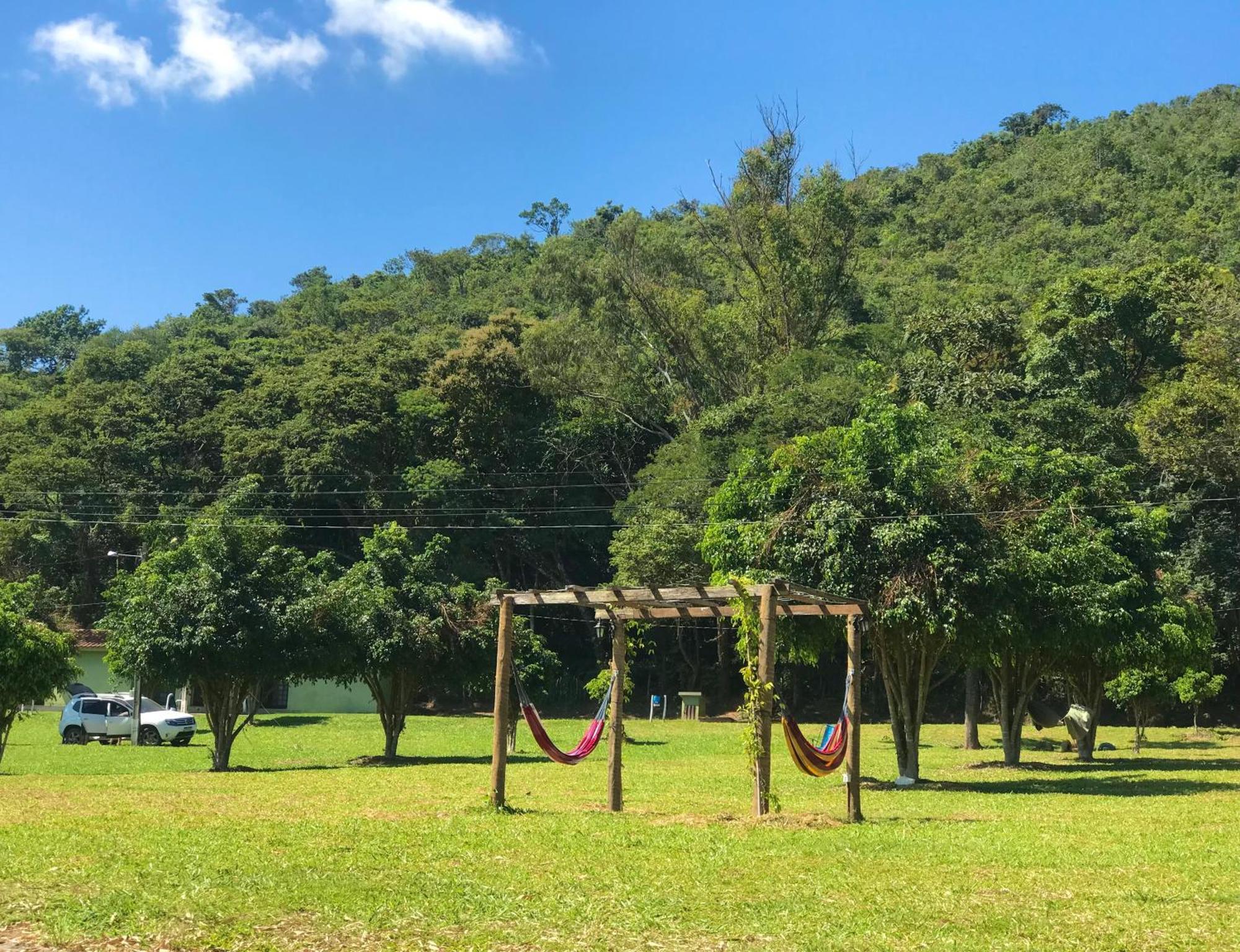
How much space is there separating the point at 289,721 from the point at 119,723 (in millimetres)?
6617

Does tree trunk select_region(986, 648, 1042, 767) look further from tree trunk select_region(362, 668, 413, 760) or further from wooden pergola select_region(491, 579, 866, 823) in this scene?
tree trunk select_region(362, 668, 413, 760)

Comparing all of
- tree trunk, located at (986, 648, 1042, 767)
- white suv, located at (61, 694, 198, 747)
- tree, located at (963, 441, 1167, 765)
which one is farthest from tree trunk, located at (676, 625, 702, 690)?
tree, located at (963, 441, 1167, 765)

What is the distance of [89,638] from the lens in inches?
1719

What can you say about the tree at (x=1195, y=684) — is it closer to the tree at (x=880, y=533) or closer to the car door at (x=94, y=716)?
the tree at (x=880, y=533)

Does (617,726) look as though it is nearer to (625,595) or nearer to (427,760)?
(625,595)

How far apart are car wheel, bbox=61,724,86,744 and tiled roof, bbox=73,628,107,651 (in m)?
14.0

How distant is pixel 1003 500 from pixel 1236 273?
30.7m

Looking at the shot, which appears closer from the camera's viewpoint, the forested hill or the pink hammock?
the pink hammock

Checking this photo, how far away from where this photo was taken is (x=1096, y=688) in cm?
2420

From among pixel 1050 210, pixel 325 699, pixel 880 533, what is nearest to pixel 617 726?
pixel 880 533

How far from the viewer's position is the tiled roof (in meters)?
42.9

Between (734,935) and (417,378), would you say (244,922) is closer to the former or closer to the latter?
(734,935)

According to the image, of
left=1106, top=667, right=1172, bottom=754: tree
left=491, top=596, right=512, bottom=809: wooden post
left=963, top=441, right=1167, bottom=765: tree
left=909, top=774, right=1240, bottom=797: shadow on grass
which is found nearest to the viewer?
left=491, top=596, right=512, bottom=809: wooden post

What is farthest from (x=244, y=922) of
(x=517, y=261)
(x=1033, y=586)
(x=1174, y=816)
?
(x=517, y=261)
